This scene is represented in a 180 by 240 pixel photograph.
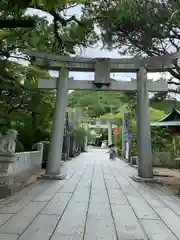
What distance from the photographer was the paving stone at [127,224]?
321 cm

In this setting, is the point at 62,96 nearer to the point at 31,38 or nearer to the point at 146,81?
the point at 146,81

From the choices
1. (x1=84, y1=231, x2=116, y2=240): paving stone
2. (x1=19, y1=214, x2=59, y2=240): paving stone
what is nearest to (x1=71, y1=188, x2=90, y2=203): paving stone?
(x1=19, y1=214, x2=59, y2=240): paving stone

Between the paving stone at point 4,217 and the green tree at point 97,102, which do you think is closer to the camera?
the paving stone at point 4,217

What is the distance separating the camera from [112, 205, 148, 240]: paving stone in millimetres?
3215

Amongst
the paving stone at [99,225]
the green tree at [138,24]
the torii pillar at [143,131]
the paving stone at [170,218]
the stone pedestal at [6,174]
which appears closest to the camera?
the paving stone at [99,225]

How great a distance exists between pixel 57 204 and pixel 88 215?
0.98 m

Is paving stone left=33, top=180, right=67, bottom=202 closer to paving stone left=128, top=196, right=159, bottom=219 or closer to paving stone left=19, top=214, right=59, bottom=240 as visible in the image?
paving stone left=19, top=214, right=59, bottom=240

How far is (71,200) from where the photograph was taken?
5305mm

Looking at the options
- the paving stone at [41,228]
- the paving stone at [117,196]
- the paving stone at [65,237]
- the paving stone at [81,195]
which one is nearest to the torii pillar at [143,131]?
the paving stone at [117,196]

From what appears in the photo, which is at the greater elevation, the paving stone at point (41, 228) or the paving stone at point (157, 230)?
the paving stone at point (41, 228)

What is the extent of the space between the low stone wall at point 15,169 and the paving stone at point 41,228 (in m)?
1.91

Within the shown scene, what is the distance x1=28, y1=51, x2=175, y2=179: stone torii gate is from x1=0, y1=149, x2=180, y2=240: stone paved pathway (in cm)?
255

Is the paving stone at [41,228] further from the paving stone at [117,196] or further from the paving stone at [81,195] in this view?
the paving stone at [117,196]

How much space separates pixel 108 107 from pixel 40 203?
Result: 3290 centimetres
